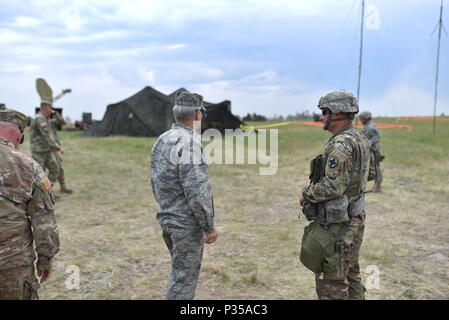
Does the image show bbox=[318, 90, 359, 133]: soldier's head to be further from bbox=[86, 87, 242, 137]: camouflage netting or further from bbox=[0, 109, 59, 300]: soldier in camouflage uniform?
bbox=[86, 87, 242, 137]: camouflage netting

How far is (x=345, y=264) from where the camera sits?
3.07 m

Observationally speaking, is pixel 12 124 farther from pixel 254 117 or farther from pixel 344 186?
pixel 254 117

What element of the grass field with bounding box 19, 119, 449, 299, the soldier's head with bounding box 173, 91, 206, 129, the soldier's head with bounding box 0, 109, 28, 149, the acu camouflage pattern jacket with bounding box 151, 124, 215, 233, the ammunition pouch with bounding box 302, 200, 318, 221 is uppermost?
the soldier's head with bounding box 173, 91, 206, 129

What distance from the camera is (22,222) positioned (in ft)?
8.14

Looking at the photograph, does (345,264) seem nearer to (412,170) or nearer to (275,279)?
(275,279)

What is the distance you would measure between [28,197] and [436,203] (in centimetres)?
756

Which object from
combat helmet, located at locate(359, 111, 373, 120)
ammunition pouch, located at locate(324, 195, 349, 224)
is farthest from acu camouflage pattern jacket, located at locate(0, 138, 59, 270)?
combat helmet, located at locate(359, 111, 373, 120)

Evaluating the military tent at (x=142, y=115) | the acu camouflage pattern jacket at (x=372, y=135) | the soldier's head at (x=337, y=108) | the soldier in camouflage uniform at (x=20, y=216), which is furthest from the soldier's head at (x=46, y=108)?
the military tent at (x=142, y=115)

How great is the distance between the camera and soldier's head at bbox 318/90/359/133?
123 inches

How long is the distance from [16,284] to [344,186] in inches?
93.8

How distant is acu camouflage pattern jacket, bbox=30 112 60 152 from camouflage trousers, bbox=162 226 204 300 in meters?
5.22

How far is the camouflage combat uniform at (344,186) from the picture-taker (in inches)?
117

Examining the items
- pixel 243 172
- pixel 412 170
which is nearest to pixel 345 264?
pixel 243 172

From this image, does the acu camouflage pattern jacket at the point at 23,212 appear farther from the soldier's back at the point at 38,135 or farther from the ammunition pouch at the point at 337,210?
the soldier's back at the point at 38,135
